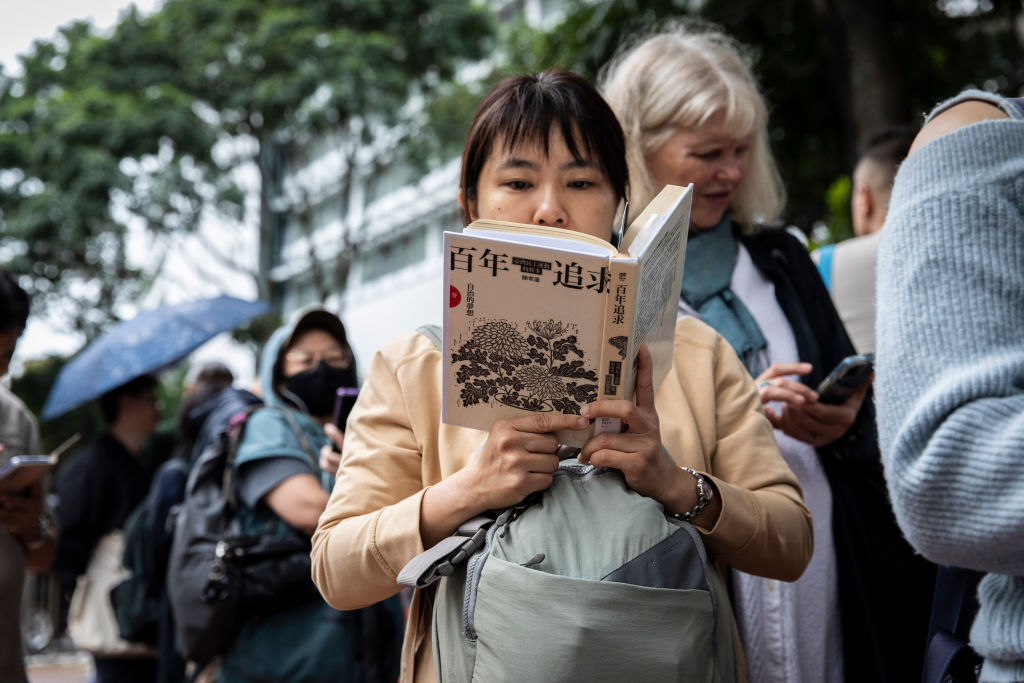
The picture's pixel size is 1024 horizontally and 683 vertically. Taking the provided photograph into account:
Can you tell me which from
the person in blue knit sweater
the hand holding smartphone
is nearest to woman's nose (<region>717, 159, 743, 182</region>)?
the person in blue knit sweater

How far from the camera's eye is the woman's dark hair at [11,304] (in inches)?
124

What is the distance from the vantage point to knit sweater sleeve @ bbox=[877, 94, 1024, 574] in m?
1.09

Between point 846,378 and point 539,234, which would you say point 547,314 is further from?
point 846,378

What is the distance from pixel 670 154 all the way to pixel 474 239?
48.8 inches

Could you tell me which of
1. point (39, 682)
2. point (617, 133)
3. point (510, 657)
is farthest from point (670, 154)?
point (39, 682)

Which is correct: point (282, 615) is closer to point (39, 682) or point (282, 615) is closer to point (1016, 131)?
point (1016, 131)

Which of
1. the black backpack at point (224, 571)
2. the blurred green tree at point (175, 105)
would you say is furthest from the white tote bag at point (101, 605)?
the blurred green tree at point (175, 105)

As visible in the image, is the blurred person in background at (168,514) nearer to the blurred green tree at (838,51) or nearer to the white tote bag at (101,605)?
the white tote bag at (101,605)

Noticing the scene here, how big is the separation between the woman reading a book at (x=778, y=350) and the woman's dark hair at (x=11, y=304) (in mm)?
1985

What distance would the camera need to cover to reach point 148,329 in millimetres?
5863

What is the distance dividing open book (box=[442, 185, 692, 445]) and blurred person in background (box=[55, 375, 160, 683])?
3944 mm

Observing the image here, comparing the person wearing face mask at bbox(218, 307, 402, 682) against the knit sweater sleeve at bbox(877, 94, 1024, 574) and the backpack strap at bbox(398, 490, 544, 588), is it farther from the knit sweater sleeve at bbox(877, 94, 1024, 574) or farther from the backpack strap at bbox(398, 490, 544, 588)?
the knit sweater sleeve at bbox(877, 94, 1024, 574)

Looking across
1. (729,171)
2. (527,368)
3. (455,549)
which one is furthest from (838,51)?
(455,549)

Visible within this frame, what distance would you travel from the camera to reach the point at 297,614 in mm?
3068
